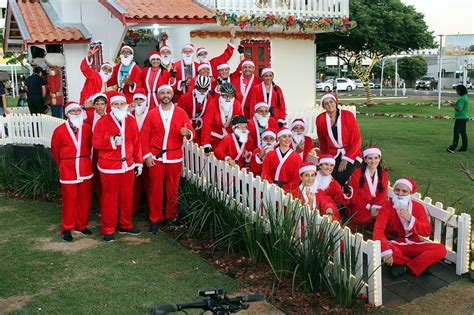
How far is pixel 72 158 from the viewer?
22.8 feet

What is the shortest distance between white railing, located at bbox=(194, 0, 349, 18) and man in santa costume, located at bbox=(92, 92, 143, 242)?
6.17 metres

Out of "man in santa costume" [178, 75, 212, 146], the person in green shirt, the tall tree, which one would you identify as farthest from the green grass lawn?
the tall tree

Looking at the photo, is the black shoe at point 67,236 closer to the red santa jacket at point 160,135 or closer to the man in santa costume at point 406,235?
the red santa jacket at point 160,135

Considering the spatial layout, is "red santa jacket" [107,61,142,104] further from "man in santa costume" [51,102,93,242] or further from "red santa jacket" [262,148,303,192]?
"red santa jacket" [262,148,303,192]

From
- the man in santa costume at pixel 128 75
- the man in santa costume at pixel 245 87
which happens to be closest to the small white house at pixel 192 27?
the man in santa costume at pixel 128 75

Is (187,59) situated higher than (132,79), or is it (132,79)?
(187,59)

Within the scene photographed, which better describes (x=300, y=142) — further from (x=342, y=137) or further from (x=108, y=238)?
(x=108, y=238)

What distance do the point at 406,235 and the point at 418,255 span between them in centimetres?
29

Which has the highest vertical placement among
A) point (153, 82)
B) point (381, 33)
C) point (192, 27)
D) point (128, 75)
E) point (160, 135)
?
point (381, 33)

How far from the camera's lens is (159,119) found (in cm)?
714

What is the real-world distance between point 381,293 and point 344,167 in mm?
2625

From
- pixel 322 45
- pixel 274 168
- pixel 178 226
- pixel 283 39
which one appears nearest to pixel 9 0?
pixel 283 39

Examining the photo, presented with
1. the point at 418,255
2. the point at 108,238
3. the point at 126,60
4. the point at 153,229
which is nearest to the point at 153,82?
the point at 126,60

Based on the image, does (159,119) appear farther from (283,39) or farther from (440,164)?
(283,39)
